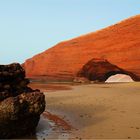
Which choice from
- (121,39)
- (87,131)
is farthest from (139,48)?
(87,131)

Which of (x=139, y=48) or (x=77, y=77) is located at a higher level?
(x=139, y=48)

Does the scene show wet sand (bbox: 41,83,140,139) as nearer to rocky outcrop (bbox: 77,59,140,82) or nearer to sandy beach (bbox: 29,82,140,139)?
sandy beach (bbox: 29,82,140,139)

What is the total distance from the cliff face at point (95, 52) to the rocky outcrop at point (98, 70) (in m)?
0.49

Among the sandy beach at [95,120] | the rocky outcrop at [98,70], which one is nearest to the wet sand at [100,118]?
the sandy beach at [95,120]

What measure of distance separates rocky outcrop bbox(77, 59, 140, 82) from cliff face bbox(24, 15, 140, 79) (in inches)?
19.4

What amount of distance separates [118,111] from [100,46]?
840 inches

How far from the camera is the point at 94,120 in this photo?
900cm

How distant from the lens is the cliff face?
29.3 metres

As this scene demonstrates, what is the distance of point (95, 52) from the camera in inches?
1227

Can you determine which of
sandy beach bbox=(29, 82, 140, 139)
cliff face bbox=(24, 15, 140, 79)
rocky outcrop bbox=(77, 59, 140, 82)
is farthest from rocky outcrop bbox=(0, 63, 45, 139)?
rocky outcrop bbox=(77, 59, 140, 82)

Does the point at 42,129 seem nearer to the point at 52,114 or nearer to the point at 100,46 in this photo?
the point at 52,114

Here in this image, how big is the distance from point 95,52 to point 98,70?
1.95 meters

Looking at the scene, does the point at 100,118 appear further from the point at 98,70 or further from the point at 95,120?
the point at 98,70

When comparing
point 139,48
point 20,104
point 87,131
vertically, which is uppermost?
point 139,48
